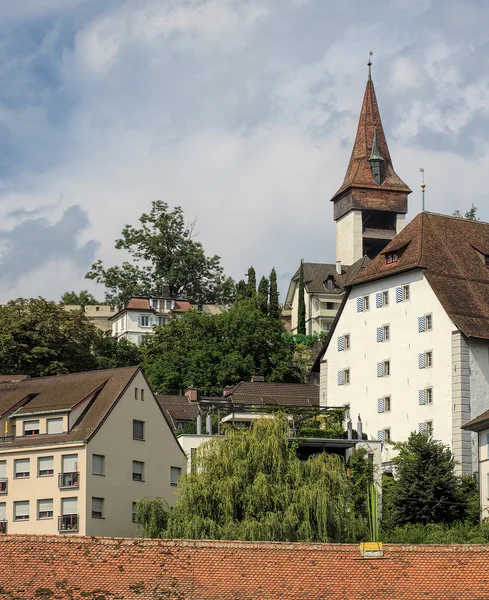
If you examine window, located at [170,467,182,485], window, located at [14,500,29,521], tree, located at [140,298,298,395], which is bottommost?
window, located at [14,500,29,521]

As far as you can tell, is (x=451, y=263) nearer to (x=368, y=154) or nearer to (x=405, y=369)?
(x=405, y=369)

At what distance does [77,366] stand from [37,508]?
134 feet

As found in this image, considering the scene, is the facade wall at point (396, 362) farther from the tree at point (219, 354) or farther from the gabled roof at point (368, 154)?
the gabled roof at point (368, 154)

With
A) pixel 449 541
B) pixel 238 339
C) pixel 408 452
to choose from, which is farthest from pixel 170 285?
pixel 449 541

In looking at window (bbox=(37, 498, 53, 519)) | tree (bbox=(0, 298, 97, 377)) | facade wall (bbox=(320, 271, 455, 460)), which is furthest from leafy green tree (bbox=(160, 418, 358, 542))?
tree (bbox=(0, 298, 97, 377))

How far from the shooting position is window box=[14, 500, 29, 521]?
247 ft

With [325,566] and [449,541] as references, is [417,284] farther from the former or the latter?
[325,566]

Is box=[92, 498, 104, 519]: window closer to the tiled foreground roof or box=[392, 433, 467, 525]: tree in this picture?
box=[392, 433, 467, 525]: tree

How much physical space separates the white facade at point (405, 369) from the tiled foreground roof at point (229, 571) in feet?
103

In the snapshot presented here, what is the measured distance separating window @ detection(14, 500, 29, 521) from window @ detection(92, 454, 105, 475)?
3.43m

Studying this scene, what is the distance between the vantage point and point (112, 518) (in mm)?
74875

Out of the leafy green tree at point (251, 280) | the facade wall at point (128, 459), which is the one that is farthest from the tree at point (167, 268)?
the facade wall at point (128, 459)

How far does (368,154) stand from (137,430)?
8592 cm

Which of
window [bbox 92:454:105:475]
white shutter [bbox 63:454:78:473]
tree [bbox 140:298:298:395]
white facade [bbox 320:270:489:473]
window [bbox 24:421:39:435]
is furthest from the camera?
tree [bbox 140:298:298:395]
